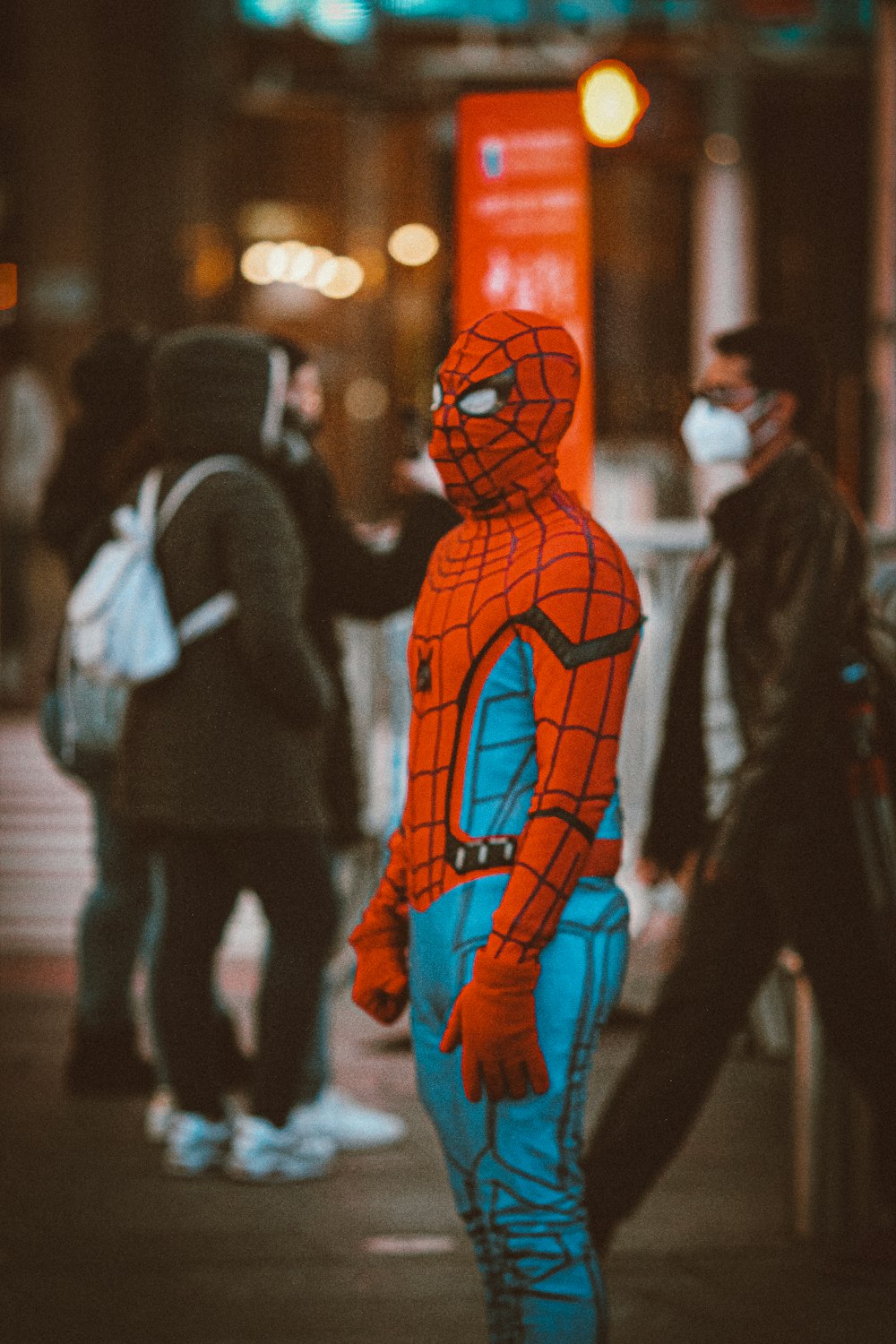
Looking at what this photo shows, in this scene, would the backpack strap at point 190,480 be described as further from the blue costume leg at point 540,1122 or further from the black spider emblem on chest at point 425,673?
the blue costume leg at point 540,1122

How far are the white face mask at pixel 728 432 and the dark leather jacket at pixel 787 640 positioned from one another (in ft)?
0.33

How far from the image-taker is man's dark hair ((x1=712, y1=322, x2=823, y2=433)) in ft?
15.0

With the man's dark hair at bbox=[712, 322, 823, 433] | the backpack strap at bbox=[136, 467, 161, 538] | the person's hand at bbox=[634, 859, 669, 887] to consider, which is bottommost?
the person's hand at bbox=[634, 859, 669, 887]

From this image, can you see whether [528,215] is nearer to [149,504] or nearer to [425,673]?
[149,504]

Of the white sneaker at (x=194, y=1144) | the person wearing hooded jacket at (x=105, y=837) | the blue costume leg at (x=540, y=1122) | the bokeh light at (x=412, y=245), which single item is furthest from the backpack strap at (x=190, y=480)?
the bokeh light at (x=412, y=245)

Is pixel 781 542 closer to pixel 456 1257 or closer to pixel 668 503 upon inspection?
pixel 456 1257

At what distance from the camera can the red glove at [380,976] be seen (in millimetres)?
3135

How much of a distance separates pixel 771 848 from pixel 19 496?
32.1 feet

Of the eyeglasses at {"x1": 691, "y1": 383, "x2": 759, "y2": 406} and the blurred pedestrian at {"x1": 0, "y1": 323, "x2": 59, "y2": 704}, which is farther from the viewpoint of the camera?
the blurred pedestrian at {"x1": 0, "y1": 323, "x2": 59, "y2": 704}

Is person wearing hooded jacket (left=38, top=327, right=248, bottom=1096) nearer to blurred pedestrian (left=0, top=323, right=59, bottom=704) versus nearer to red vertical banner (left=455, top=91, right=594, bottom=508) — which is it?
red vertical banner (left=455, top=91, right=594, bottom=508)

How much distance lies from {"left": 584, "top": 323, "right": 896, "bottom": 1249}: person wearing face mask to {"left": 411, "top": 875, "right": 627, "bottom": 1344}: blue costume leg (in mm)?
1299

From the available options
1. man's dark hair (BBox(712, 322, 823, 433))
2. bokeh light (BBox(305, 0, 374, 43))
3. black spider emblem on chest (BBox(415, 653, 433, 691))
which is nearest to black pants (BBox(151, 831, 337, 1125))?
man's dark hair (BBox(712, 322, 823, 433))

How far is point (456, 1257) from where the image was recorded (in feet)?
15.0

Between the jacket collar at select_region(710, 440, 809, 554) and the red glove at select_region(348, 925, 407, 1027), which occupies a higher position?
the jacket collar at select_region(710, 440, 809, 554)
